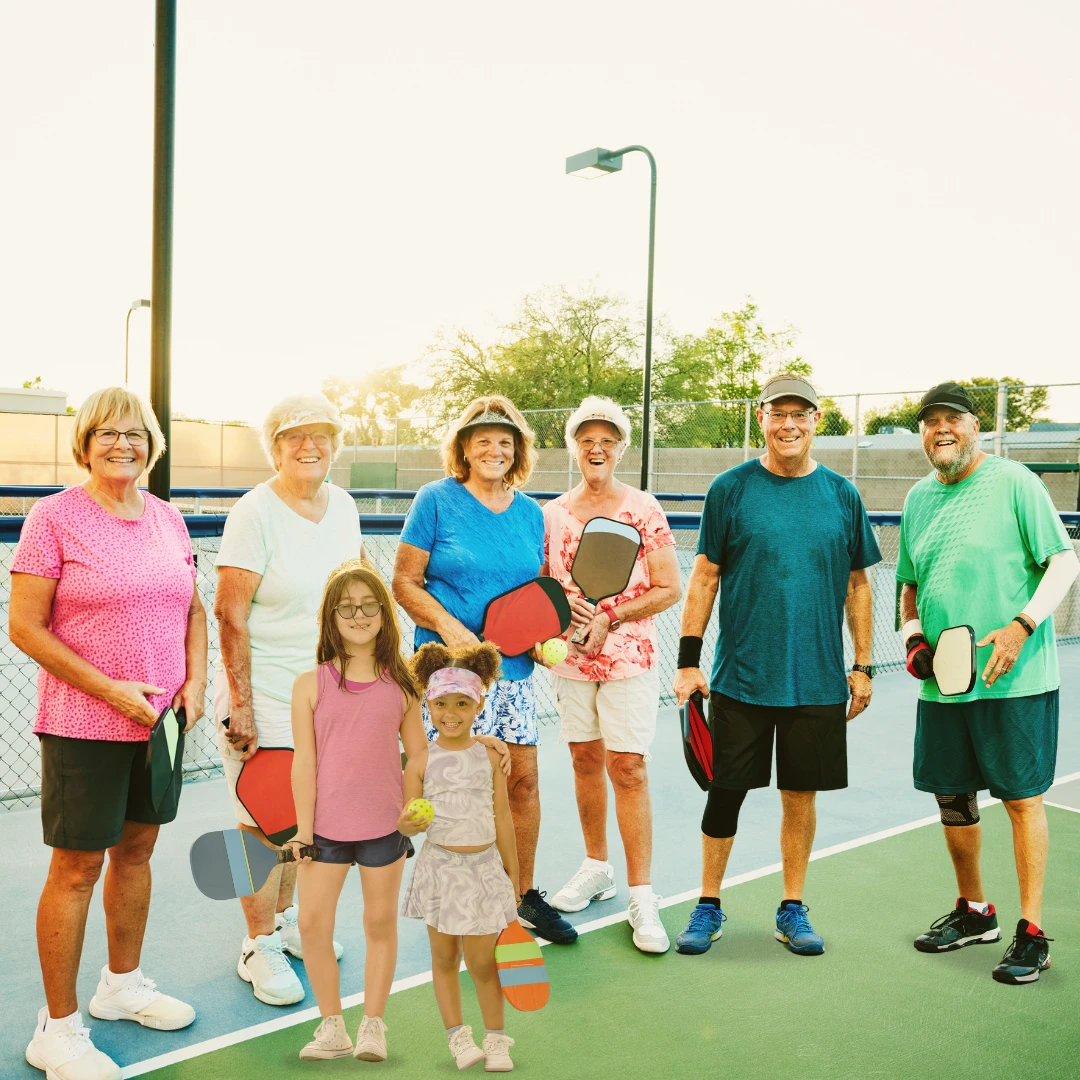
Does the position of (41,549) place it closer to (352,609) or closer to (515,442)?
(352,609)

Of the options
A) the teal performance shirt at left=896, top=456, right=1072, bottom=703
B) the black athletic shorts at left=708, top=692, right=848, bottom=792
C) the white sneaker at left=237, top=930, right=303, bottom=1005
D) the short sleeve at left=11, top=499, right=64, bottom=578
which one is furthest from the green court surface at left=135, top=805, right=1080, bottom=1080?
the short sleeve at left=11, top=499, right=64, bottom=578

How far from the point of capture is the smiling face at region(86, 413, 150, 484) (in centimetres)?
261

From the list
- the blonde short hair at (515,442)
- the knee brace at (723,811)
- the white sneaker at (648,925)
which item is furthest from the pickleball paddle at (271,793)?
the knee brace at (723,811)

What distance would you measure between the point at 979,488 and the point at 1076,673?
6.39 meters

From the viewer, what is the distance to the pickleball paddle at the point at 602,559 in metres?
3.16

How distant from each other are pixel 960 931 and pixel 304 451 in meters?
2.89

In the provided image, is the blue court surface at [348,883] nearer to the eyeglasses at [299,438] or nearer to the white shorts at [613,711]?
the white shorts at [613,711]

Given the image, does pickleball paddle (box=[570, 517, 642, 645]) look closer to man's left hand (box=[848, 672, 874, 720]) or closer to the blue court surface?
man's left hand (box=[848, 672, 874, 720])

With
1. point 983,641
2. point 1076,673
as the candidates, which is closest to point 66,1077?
point 983,641

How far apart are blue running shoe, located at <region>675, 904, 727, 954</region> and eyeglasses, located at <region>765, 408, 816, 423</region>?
5.78ft

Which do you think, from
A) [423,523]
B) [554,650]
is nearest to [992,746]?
[554,650]

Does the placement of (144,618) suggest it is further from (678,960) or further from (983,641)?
(983,641)

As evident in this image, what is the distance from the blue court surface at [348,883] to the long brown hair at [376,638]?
4.82ft

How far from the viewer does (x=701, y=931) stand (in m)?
3.56
